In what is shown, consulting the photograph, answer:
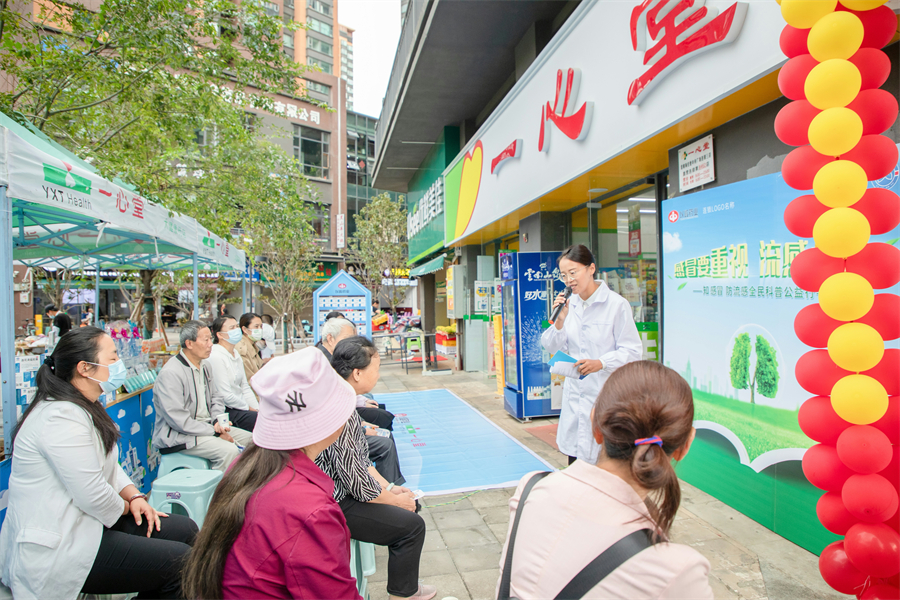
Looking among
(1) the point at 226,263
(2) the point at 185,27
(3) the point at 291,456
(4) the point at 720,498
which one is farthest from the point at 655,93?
(1) the point at 226,263

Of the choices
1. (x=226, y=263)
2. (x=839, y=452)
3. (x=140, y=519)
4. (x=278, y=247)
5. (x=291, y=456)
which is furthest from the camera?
(x=278, y=247)

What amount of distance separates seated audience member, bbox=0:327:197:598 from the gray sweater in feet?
3.64

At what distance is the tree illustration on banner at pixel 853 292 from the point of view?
1.70 meters

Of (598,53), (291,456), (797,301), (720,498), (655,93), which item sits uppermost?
(598,53)

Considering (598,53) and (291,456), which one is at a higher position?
(598,53)

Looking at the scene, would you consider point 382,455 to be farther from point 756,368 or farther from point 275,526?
point 756,368

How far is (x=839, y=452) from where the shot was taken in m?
1.76

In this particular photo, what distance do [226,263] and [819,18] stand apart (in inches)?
264

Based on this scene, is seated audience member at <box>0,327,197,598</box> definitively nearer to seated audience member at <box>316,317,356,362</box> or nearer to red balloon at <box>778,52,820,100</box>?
seated audience member at <box>316,317,356,362</box>

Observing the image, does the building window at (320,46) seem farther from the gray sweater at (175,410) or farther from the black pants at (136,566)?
the black pants at (136,566)

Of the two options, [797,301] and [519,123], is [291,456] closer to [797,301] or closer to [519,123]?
[797,301]

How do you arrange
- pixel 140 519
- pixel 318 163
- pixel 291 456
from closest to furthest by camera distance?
pixel 291 456, pixel 140 519, pixel 318 163

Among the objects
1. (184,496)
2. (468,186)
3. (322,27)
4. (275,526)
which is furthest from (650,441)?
(322,27)

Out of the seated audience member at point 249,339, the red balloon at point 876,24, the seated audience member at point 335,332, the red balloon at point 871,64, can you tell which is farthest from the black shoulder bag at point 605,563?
the seated audience member at point 249,339
